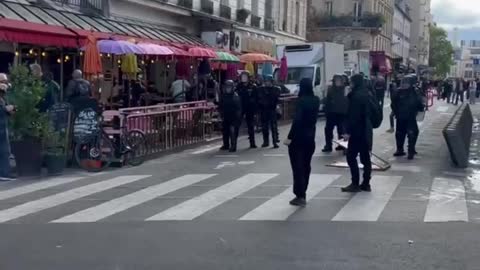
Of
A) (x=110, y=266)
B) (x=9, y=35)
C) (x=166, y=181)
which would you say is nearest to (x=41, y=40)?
(x=9, y=35)

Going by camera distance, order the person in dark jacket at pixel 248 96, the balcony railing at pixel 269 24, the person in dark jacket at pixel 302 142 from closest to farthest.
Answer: the person in dark jacket at pixel 302 142 < the person in dark jacket at pixel 248 96 < the balcony railing at pixel 269 24

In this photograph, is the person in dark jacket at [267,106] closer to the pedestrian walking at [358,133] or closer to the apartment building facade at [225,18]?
the pedestrian walking at [358,133]

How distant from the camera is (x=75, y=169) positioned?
1620cm

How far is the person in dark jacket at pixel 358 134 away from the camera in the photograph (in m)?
13.1

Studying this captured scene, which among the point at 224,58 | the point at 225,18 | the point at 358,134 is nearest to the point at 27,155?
the point at 358,134

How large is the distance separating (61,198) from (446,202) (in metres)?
5.70

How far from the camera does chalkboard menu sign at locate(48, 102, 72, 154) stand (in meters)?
15.8

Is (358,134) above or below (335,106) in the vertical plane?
below

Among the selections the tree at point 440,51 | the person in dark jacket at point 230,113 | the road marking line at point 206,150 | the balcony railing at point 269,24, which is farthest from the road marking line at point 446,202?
the tree at point 440,51

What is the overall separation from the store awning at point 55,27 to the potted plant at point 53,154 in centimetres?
347

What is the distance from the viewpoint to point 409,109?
60.0 feet

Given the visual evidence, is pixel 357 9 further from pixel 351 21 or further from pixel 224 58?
pixel 224 58

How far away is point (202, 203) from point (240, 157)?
662 centimetres

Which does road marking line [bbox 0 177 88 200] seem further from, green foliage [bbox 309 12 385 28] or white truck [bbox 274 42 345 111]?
green foliage [bbox 309 12 385 28]
